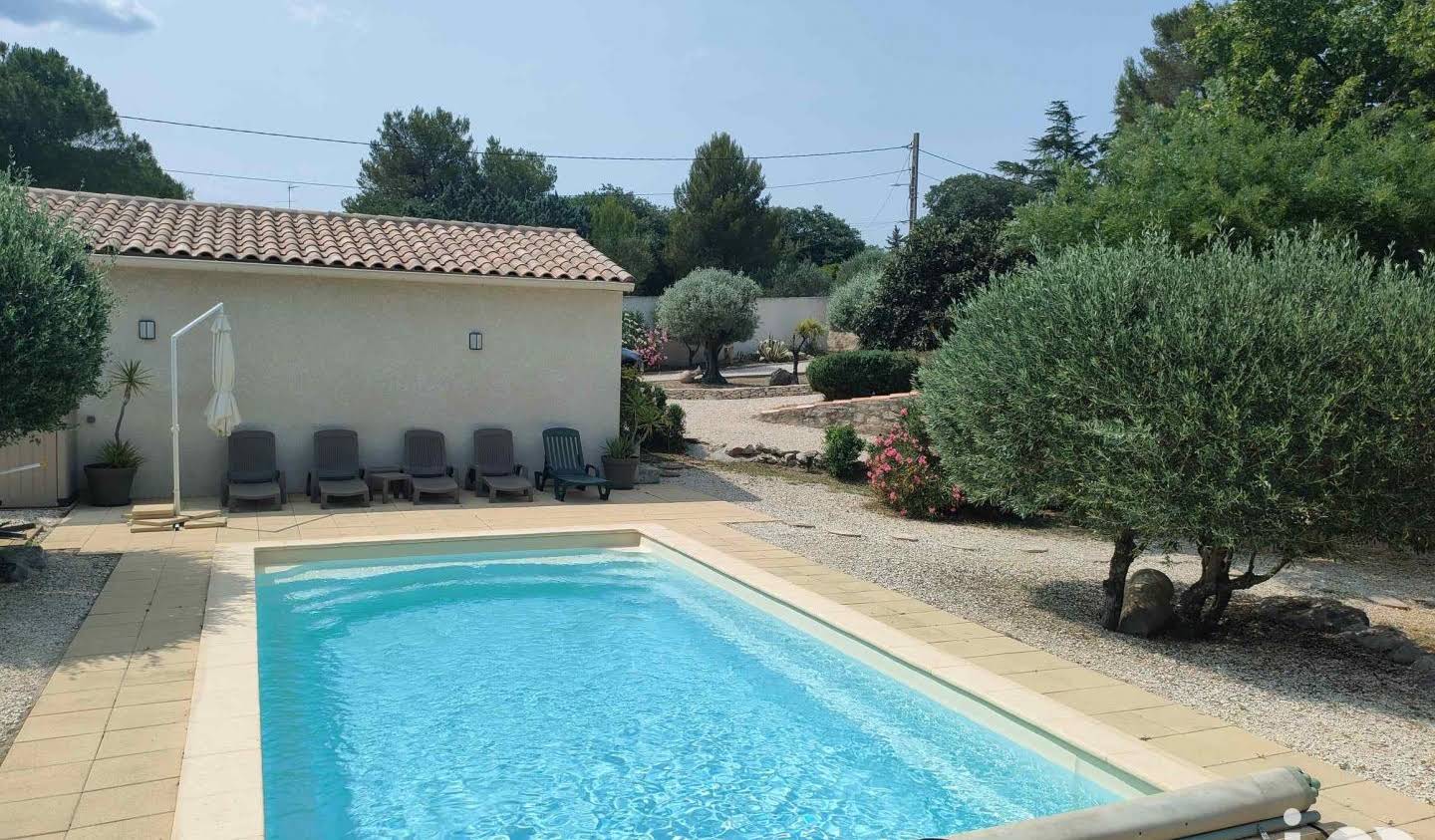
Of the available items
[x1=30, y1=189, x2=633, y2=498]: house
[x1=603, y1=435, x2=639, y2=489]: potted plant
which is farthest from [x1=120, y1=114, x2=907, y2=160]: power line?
[x1=603, y1=435, x2=639, y2=489]: potted plant

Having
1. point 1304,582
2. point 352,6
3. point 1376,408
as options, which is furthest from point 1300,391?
point 352,6

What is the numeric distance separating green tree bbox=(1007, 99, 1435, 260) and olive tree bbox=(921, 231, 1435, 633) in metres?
3.23

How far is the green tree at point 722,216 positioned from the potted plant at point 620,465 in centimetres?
3654

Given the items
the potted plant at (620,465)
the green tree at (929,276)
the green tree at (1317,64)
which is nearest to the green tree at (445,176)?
the green tree at (929,276)

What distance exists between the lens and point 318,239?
544 inches

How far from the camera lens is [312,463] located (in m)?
13.1

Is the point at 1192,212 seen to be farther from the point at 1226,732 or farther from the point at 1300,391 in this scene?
the point at 1226,732

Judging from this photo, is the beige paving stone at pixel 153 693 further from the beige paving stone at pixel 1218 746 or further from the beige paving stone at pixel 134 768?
the beige paving stone at pixel 1218 746

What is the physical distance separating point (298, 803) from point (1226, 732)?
199 inches

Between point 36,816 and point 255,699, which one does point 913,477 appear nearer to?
point 255,699

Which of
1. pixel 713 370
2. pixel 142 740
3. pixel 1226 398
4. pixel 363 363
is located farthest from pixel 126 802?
pixel 713 370

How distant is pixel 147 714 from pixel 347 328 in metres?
8.65

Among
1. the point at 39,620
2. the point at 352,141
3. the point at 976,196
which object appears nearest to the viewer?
the point at 39,620

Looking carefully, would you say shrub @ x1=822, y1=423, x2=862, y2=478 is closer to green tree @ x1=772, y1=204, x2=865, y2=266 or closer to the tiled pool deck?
the tiled pool deck
